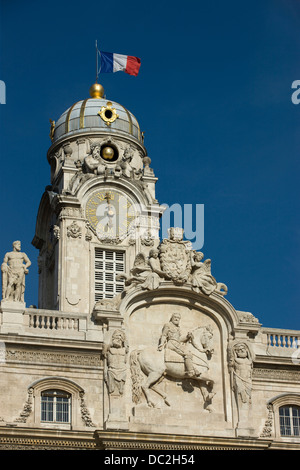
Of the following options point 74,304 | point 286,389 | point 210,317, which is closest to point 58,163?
point 74,304

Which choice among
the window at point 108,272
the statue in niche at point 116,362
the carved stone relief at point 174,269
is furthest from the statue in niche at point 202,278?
the window at point 108,272

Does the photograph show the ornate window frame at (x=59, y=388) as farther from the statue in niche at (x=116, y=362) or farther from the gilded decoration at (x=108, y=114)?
the gilded decoration at (x=108, y=114)

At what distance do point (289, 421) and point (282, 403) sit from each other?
2.58 ft

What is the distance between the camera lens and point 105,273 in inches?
2191

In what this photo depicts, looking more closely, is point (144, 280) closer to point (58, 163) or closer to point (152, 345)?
point (152, 345)

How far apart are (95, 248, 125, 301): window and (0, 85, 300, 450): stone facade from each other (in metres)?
0.14

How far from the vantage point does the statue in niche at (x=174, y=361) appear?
48.1m

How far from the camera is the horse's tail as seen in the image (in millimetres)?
47844

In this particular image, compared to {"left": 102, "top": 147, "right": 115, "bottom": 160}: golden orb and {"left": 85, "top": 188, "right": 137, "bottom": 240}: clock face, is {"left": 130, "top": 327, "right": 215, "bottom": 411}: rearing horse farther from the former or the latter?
{"left": 102, "top": 147, "right": 115, "bottom": 160}: golden orb

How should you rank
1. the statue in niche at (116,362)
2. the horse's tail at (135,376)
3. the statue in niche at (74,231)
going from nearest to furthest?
1. the statue in niche at (116,362)
2. the horse's tail at (135,376)
3. the statue in niche at (74,231)

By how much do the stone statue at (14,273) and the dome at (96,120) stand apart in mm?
11124

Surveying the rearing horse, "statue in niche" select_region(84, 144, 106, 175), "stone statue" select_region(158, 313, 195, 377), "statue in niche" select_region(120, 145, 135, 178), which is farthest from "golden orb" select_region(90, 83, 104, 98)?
the rearing horse

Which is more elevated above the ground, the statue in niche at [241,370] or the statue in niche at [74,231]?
the statue in niche at [74,231]
